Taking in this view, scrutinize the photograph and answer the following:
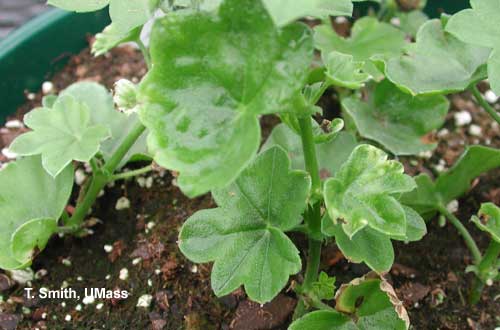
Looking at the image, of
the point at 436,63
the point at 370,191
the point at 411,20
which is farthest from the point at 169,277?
the point at 411,20

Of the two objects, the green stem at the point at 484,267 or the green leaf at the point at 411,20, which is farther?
the green leaf at the point at 411,20

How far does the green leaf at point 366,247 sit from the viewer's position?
0.84 m

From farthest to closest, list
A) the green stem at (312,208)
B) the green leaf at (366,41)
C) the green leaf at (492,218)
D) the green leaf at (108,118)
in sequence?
1. the green leaf at (366,41)
2. the green leaf at (108,118)
3. the green leaf at (492,218)
4. the green stem at (312,208)

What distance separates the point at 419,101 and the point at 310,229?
1.26 feet

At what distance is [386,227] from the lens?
2.52 ft

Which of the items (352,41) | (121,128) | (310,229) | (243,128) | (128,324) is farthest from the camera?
(352,41)

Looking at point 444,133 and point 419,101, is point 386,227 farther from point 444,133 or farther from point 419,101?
point 444,133

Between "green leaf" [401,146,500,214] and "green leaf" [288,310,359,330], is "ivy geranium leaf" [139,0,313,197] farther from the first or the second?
"green leaf" [401,146,500,214]

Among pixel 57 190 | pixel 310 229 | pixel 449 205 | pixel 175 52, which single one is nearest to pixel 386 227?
pixel 310 229

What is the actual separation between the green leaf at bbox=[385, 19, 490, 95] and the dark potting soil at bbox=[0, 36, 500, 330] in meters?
0.28

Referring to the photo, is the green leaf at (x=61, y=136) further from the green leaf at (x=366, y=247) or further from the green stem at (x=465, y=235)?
the green stem at (x=465, y=235)

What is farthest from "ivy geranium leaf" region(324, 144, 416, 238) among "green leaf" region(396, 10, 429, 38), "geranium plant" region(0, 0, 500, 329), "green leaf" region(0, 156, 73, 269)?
"green leaf" region(396, 10, 429, 38)

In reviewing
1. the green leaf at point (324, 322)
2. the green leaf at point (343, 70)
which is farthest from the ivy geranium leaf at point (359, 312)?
the green leaf at point (343, 70)

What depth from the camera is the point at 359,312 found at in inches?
35.6
